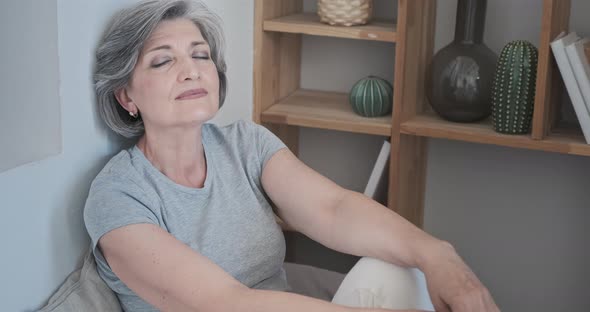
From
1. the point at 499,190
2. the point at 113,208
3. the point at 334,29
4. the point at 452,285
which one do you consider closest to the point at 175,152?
the point at 113,208

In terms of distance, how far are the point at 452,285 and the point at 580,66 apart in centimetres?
81

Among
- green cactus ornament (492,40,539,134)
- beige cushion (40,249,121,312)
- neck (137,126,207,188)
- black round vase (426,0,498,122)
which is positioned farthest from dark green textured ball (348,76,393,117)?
beige cushion (40,249,121,312)

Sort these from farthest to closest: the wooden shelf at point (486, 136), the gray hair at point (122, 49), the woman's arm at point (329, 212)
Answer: the wooden shelf at point (486, 136) < the woman's arm at point (329, 212) < the gray hair at point (122, 49)

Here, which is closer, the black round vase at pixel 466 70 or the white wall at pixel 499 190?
the black round vase at pixel 466 70

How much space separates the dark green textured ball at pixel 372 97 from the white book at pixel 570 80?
492mm

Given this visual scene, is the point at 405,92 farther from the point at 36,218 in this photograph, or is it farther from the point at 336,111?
the point at 36,218

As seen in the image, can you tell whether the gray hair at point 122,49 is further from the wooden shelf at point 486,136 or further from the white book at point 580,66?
the white book at point 580,66

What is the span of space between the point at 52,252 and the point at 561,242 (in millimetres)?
1610

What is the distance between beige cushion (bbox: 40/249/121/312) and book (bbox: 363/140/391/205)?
1.03m

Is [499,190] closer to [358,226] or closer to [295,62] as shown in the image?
[295,62]

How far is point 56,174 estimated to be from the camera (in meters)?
1.51

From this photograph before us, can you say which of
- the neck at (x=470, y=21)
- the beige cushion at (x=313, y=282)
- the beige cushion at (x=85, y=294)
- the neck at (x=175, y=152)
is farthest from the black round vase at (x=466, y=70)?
the beige cushion at (x=85, y=294)

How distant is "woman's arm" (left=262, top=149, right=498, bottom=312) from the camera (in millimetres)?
1589

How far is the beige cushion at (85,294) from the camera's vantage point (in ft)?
4.97
